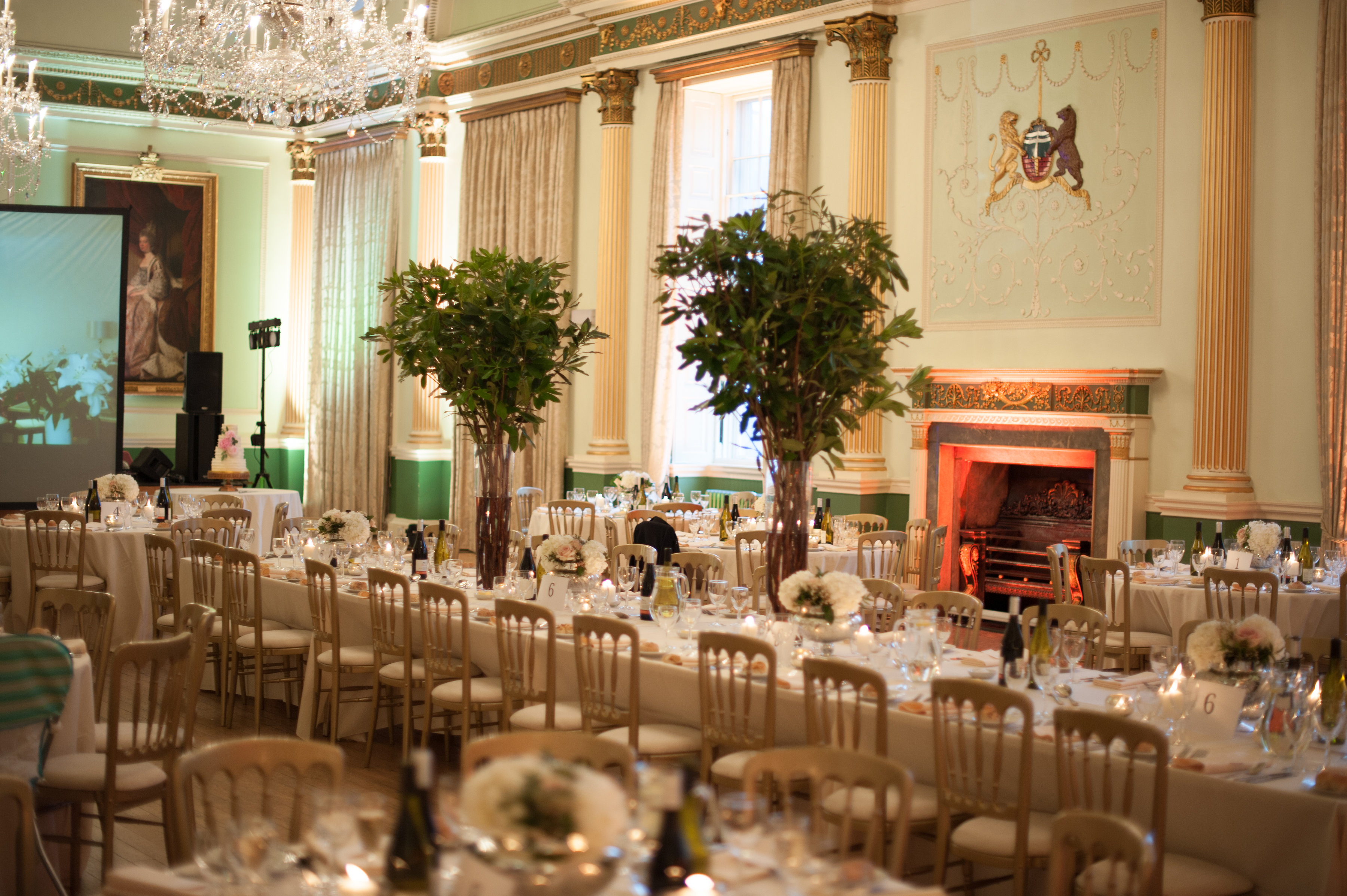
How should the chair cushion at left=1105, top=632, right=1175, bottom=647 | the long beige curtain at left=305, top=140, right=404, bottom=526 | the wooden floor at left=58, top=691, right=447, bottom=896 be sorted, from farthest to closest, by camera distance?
the long beige curtain at left=305, top=140, right=404, bottom=526 → the chair cushion at left=1105, top=632, right=1175, bottom=647 → the wooden floor at left=58, top=691, right=447, bottom=896

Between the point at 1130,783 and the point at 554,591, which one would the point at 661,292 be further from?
the point at 1130,783

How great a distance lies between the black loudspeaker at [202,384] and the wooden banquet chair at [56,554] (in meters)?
6.14

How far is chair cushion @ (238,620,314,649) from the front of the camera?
21.2 ft

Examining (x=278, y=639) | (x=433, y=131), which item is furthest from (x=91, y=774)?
(x=433, y=131)

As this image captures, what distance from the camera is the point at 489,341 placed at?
6293mm

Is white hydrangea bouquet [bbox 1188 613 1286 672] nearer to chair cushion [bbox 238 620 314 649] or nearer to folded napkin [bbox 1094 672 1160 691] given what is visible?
folded napkin [bbox 1094 672 1160 691]

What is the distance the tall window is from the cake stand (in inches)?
168

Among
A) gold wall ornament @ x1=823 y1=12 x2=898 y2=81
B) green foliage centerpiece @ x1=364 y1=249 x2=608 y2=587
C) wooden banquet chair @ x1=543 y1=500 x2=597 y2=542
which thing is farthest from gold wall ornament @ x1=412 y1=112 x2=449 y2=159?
green foliage centerpiece @ x1=364 y1=249 x2=608 y2=587

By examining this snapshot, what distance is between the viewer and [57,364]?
42.5ft

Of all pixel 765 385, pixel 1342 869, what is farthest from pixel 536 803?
pixel 765 385

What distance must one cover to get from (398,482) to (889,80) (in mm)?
7597

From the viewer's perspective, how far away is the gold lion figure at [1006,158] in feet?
32.1

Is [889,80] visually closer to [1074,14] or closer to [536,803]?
[1074,14]

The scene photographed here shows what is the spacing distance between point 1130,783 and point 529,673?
8.38 feet
